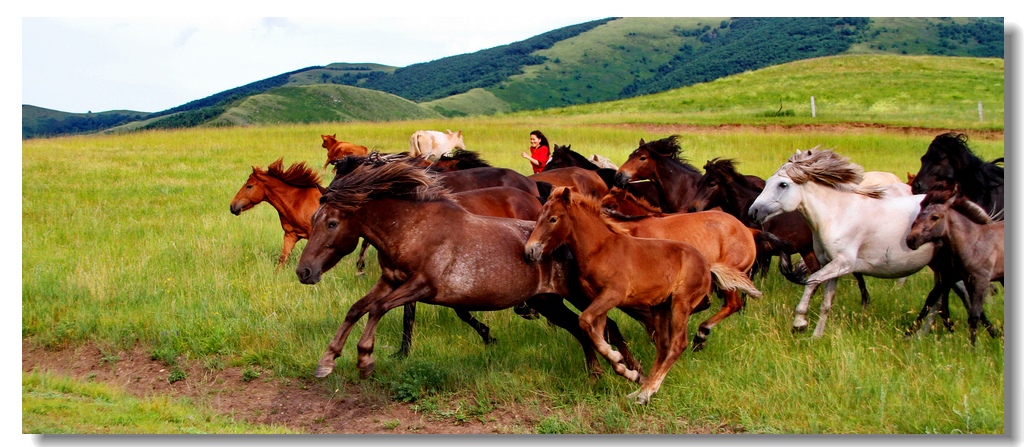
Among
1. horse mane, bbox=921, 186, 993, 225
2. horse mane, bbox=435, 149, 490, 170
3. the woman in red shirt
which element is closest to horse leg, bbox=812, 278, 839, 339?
horse mane, bbox=921, 186, 993, 225

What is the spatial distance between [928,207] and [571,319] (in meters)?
3.20

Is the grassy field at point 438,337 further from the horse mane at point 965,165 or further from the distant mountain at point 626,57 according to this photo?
the distant mountain at point 626,57

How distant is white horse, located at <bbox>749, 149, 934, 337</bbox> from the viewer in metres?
7.24

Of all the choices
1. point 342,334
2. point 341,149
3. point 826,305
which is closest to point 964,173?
point 826,305

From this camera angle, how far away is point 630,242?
5.82 m

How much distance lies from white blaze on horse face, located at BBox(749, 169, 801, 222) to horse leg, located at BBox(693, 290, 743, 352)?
0.78 metres

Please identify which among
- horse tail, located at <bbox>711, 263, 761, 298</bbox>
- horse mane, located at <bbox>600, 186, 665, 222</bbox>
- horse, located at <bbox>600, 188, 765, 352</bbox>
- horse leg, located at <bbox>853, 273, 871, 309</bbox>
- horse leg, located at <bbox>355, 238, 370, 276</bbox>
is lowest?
horse leg, located at <bbox>853, 273, 871, 309</bbox>

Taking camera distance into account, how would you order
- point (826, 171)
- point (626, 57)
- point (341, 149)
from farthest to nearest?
point (341, 149) → point (626, 57) → point (826, 171)

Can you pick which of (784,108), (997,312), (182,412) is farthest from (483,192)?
(784,108)

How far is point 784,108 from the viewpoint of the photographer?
13.1 metres

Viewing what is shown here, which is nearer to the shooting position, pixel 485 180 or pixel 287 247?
pixel 485 180

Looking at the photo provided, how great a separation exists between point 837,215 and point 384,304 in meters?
4.32

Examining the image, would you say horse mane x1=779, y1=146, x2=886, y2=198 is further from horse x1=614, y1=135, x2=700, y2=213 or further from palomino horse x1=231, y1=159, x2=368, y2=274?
palomino horse x1=231, y1=159, x2=368, y2=274

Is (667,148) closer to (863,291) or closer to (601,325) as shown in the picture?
(863,291)
